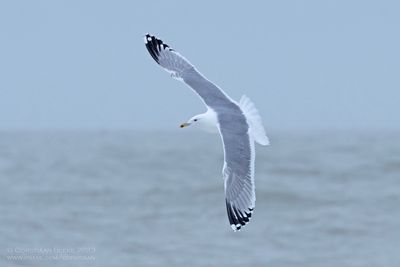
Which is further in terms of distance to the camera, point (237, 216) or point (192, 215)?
point (192, 215)

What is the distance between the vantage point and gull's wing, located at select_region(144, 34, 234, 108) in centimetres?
797

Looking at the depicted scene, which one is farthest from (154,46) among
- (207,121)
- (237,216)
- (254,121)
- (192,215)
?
(192,215)

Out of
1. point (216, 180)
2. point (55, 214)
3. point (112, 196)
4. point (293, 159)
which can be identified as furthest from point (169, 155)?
point (55, 214)

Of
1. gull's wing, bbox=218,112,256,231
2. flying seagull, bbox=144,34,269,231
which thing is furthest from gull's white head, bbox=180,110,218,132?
gull's wing, bbox=218,112,256,231

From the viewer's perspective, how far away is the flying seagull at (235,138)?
288 inches

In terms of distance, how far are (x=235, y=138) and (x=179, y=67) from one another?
1111mm

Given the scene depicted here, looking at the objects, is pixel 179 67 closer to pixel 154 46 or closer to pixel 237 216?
pixel 154 46

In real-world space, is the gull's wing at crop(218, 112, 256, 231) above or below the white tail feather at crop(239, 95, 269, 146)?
below

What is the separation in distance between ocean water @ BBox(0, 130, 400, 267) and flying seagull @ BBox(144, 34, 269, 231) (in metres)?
3.49

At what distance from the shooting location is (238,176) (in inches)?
288

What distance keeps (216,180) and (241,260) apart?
18.4 feet

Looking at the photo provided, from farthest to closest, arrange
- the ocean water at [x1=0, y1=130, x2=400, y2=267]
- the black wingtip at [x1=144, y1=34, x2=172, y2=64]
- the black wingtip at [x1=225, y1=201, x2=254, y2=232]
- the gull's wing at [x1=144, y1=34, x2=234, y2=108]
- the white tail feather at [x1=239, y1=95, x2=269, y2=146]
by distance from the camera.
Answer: the ocean water at [x1=0, y1=130, x2=400, y2=267] → the black wingtip at [x1=144, y1=34, x2=172, y2=64] → the gull's wing at [x1=144, y1=34, x2=234, y2=108] → the white tail feather at [x1=239, y1=95, x2=269, y2=146] → the black wingtip at [x1=225, y1=201, x2=254, y2=232]

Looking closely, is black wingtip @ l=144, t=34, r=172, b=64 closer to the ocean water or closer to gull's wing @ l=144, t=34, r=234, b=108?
gull's wing @ l=144, t=34, r=234, b=108

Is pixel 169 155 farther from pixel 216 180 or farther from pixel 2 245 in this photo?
pixel 2 245
